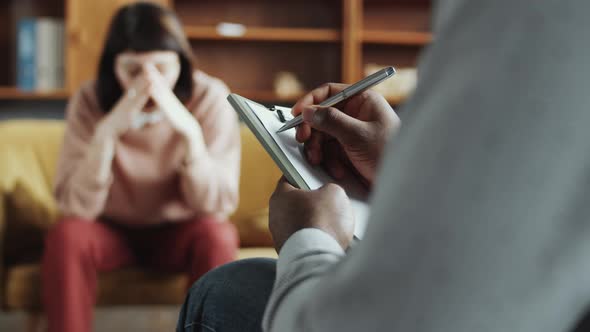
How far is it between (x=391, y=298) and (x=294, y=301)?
0.34 feet

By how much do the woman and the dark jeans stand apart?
1.10 metres

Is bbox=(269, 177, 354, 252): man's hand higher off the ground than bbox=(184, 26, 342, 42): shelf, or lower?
higher

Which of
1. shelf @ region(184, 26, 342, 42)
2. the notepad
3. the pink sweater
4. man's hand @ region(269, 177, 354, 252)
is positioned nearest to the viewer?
man's hand @ region(269, 177, 354, 252)

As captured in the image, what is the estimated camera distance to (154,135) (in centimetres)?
204

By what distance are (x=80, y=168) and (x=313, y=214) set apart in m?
1.49

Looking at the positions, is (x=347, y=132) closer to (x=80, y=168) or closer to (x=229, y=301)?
(x=229, y=301)

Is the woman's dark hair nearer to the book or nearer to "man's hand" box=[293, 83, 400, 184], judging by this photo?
the book

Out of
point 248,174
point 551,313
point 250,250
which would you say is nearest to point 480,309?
point 551,313

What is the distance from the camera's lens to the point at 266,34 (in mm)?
2977

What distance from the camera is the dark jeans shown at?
705mm

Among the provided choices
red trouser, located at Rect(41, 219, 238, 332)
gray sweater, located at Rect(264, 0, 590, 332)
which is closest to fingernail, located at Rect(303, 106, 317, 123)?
gray sweater, located at Rect(264, 0, 590, 332)

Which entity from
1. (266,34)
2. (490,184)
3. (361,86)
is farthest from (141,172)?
(490,184)

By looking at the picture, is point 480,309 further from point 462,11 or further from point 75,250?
point 75,250

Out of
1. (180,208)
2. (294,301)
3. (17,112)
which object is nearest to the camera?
(294,301)
